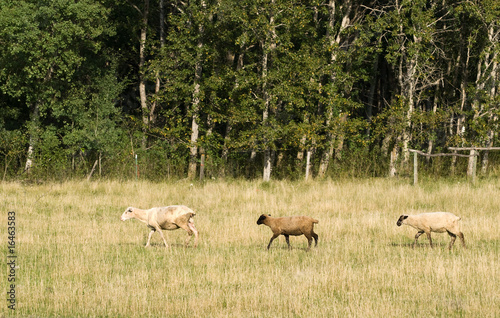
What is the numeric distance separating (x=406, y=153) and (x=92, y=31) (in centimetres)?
1630

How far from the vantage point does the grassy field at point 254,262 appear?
35.5 feet

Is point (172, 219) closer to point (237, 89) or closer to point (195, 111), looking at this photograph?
point (237, 89)

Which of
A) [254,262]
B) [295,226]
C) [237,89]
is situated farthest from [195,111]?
[254,262]

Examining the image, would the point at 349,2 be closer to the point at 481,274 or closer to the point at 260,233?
the point at 260,233

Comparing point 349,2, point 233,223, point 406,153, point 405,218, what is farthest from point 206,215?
point 349,2

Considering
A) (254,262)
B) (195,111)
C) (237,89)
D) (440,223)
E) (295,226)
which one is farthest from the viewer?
(195,111)

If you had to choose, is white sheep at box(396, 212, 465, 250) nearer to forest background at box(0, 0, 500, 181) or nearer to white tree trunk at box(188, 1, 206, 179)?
forest background at box(0, 0, 500, 181)

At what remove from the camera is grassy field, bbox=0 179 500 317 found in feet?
35.5

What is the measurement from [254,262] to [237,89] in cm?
1928

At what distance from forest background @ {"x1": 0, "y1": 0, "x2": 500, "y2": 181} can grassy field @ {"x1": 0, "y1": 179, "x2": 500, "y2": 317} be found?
7941mm

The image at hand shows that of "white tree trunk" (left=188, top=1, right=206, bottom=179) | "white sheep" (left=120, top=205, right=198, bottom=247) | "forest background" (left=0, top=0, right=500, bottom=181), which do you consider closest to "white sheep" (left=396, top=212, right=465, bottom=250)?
"white sheep" (left=120, top=205, right=198, bottom=247)

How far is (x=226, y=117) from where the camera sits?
33.4 metres

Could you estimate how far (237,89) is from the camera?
108 feet

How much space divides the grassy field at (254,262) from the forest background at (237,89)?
7.94 m
